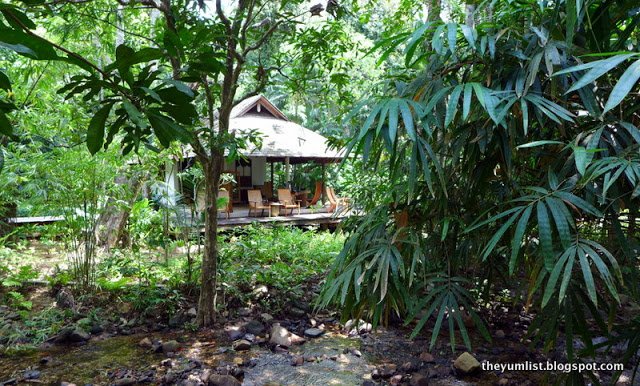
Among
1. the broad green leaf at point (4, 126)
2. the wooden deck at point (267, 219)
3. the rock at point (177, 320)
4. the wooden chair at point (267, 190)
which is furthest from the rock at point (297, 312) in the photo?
the wooden chair at point (267, 190)

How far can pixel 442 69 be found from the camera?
219 centimetres

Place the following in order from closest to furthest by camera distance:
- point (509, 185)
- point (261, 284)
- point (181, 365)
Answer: point (509, 185), point (181, 365), point (261, 284)

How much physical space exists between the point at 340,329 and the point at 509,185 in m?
2.47

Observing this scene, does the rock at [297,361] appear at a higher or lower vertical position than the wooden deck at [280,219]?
lower

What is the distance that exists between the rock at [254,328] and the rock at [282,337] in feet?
0.46

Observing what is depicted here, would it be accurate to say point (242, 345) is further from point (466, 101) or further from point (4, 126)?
point (4, 126)

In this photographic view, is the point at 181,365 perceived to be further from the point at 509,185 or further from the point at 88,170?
the point at 509,185

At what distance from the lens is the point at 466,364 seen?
3.21m

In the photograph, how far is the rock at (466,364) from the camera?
10.5ft

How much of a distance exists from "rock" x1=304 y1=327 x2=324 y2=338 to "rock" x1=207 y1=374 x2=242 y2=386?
3.48ft

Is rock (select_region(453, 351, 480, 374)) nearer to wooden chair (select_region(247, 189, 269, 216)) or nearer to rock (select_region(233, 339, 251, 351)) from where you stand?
rock (select_region(233, 339, 251, 351))

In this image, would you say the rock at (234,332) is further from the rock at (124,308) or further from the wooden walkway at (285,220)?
the wooden walkway at (285,220)

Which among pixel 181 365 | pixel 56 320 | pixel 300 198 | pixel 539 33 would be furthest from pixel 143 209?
pixel 300 198

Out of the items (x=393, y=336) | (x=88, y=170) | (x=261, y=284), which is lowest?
(x=393, y=336)
